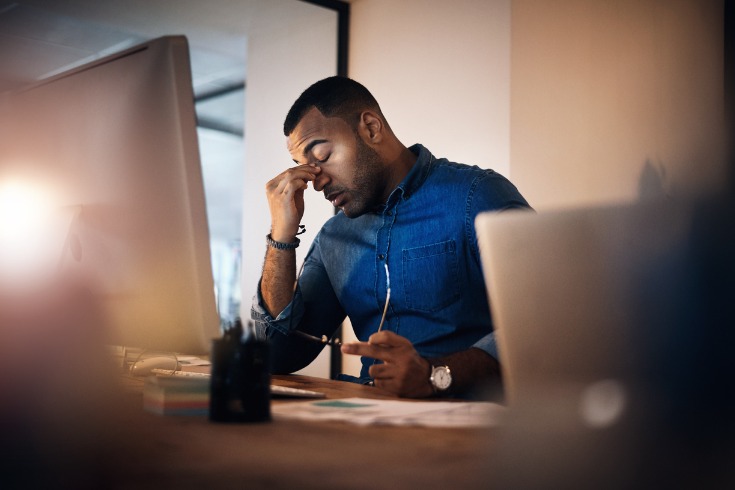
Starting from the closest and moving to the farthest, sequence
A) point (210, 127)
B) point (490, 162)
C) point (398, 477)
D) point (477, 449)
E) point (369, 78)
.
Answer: point (398, 477), point (477, 449), point (490, 162), point (369, 78), point (210, 127)

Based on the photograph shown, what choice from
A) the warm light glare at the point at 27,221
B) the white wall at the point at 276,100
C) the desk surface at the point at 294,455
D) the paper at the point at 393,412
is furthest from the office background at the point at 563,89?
the desk surface at the point at 294,455

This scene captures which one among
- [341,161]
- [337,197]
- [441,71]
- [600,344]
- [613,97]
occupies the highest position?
[441,71]

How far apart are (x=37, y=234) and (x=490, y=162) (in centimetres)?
257

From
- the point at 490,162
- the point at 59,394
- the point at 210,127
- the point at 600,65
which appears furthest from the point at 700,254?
the point at 210,127

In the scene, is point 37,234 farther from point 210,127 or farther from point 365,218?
point 210,127

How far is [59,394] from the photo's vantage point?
61 centimetres

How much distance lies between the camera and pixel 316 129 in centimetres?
196

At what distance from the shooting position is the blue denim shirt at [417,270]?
1698 mm

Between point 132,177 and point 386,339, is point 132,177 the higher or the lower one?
the higher one

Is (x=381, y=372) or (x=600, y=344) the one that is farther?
(x=381, y=372)

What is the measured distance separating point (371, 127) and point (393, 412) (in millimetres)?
1229

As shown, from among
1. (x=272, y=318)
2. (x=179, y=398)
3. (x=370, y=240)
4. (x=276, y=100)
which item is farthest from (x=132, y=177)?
(x=276, y=100)

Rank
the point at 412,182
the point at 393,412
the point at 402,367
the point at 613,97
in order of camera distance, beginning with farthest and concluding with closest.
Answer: the point at 613,97 → the point at 412,182 → the point at 402,367 → the point at 393,412

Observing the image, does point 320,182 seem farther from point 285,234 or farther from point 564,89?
point 564,89
